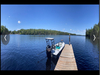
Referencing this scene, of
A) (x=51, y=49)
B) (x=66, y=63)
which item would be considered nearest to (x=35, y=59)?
(x=51, y=49)

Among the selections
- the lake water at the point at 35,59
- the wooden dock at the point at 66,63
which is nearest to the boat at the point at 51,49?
the lake water at the point at 35,59

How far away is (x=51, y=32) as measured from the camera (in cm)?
13250

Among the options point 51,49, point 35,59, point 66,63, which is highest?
point 51,49

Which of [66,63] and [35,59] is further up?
[66,63]

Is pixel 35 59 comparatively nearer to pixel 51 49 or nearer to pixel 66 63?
pixel 51 49

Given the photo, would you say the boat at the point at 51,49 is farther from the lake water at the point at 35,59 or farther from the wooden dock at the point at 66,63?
the wooden dock at the point at 66,63

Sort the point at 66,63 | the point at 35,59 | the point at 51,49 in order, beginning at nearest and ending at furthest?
the point at 66,63, the point at 35,59, the point at 51,49

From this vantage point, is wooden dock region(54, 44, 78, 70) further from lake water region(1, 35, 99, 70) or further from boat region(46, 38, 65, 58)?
boat region(46, 38, 65, 58)

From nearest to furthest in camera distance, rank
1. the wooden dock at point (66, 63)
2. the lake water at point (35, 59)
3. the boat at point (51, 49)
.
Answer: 1. the wooden dock at point (66, 63)
2. the lake water at point (35, 59)
3. the boat at point (51, 49)

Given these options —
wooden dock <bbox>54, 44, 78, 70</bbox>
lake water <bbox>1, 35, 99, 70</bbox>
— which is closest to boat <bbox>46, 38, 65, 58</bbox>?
lake water <bbox>1, 35, 99, 70</bbox>

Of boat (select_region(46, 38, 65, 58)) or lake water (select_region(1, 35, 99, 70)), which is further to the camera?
boat (select_region(46, 38, 65, 58))
